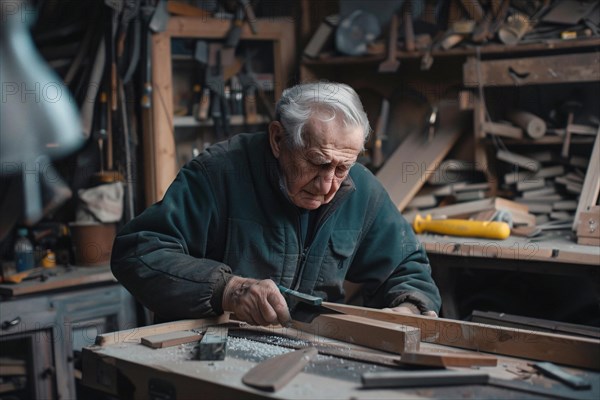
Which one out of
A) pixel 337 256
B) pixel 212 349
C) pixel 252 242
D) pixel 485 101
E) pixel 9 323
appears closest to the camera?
pixel 212 349

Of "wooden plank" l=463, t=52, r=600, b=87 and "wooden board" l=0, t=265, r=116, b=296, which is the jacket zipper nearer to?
"wooden board" l=0, t=265, r=116, b=296

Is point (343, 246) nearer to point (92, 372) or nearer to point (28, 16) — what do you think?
point (92, 372)

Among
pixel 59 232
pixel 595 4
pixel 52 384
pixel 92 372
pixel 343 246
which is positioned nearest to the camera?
pixel 92 372

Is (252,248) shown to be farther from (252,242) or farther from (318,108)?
(318,108)

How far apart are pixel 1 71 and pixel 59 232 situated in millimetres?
917

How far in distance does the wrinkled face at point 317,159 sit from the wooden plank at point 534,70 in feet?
5.85

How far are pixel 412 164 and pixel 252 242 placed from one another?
1962 mm

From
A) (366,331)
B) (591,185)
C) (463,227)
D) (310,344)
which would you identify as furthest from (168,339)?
(591,185)

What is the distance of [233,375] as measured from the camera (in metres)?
1.71

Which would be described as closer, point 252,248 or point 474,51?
point 252,248

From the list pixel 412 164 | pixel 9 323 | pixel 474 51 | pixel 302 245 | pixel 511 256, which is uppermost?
pixel 474 51

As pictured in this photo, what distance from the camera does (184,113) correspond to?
464 cm

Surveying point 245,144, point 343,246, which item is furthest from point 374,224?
point 245,144

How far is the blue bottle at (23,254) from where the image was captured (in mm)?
3965
